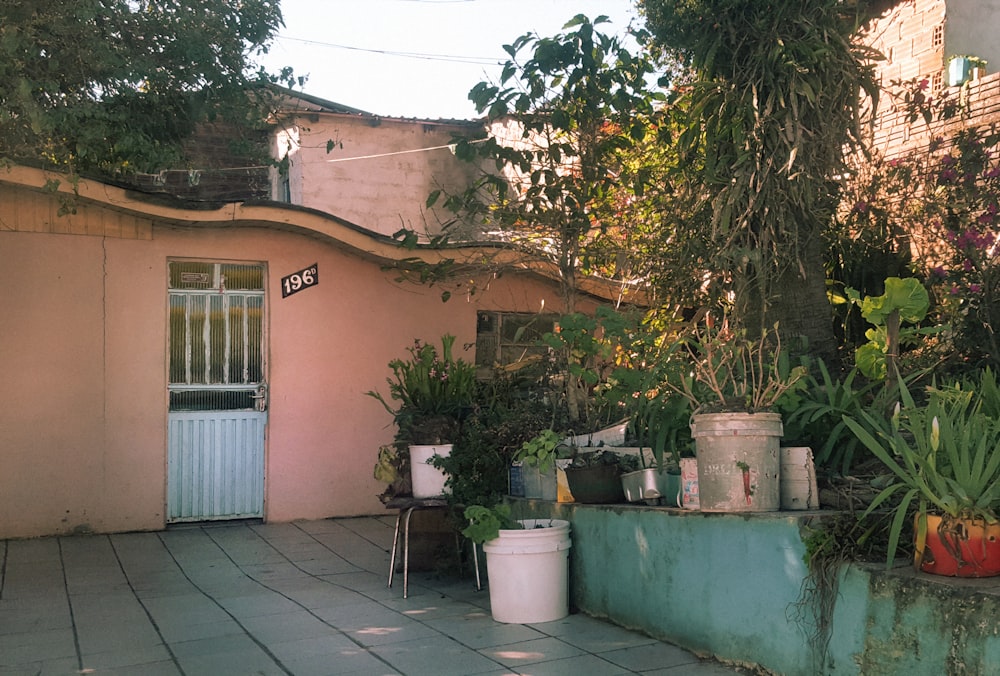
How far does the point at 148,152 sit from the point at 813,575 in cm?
601

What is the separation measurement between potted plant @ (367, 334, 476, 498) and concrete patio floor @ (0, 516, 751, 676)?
760 mm

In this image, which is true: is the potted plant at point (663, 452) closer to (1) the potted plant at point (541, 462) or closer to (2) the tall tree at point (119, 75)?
(1) the potted plant at point (541, 462)

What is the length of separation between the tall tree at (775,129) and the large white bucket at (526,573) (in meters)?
2.38

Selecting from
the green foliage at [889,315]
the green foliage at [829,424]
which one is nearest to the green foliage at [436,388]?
the green foliage at [829,424]

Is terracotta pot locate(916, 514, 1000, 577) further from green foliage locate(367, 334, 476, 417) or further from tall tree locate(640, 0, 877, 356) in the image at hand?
green foliage locate(367, 334, 476, 417)

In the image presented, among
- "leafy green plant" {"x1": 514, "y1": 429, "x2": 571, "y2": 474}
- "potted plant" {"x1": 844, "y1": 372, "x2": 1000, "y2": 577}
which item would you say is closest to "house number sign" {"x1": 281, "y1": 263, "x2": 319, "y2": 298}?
"leafy green plant" {"x1": 514, "y1": 429, "x2": 571, "y2": 474}

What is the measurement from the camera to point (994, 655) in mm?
3551

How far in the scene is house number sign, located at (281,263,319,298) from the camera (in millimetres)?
9617

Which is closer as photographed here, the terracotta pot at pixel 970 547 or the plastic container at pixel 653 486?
the terracotta pot at pixel 970 547

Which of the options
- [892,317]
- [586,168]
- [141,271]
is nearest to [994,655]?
[892,317]

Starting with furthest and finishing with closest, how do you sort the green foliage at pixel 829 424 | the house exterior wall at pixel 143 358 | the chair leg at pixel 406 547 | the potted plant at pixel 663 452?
1. the house exterior wall at pixel 143 358
2. the chair leg at pixel 406 547
3. the potted plant at pixel 663 452
4. the green foliage at pixel 829 424

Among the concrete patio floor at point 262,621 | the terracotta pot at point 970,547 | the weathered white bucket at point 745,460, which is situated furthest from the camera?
the concrete patio floor at point 262,621

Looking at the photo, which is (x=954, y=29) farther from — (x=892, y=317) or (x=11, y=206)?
(x=11, y=206)

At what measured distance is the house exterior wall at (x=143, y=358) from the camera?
860 cm
